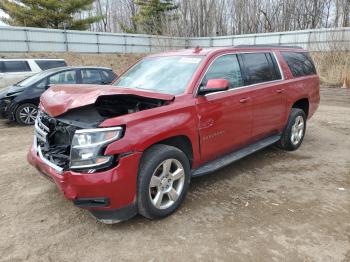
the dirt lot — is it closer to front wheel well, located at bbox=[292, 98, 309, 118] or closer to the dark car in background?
front wheel well, located at bbox=[292, 98, 309, 118]

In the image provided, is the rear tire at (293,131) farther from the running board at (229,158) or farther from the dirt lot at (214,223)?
the dirt lot at (214,223)

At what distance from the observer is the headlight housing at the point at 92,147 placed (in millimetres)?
3035

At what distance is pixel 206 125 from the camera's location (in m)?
3.93

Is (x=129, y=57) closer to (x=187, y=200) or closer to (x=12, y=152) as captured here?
(x=12, y=152)

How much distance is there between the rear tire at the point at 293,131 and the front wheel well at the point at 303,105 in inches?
8.0

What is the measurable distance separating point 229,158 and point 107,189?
1955 millimetres

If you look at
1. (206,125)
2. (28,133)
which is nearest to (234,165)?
(206,125)

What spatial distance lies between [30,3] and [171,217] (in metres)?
29.1

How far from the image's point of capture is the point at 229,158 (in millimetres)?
4430

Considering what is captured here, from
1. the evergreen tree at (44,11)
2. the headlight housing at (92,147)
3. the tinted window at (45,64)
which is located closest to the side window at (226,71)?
the headlight housing at (92,147)

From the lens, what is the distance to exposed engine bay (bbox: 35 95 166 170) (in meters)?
3.43

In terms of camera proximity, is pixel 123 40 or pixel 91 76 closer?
pixel 91 76

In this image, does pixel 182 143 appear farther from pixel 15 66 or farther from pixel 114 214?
pixel 15 66

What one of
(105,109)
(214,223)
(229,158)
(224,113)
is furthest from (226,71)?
(214,223)
